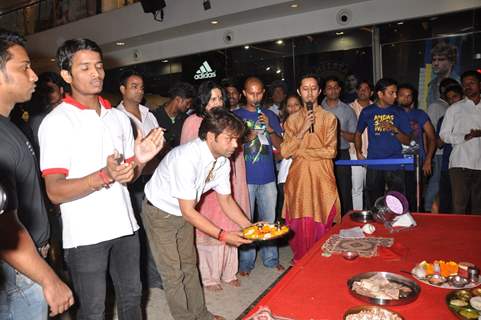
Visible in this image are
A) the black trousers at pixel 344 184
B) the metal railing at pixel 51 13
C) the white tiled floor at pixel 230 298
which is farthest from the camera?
the metal railing at pixel 51 13

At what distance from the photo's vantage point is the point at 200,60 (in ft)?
24.1

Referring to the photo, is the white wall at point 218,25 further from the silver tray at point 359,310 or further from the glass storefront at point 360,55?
the silver tray at point 359,310

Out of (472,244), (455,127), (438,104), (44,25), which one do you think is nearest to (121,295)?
(472,244)

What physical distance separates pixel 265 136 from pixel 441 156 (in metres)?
2.52

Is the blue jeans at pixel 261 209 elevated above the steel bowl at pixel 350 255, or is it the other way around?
the steel bowl at pixel 350 255

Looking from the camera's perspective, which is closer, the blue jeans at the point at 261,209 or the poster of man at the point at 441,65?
the blue jeans at the point at 261,209

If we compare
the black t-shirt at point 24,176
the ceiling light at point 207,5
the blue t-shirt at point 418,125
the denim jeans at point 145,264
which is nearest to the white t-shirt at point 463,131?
the blue t-shirt at point 418,125

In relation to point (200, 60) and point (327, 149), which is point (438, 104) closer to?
point (327, 149)

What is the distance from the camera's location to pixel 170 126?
142 inches

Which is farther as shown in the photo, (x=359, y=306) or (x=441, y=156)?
(x=441, y=156)

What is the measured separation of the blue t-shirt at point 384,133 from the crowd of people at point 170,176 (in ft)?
0.03

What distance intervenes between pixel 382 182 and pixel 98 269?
9.46 feet

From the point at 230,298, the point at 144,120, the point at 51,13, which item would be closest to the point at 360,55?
the point at 144,120

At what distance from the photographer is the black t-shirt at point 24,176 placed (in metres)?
1.24
